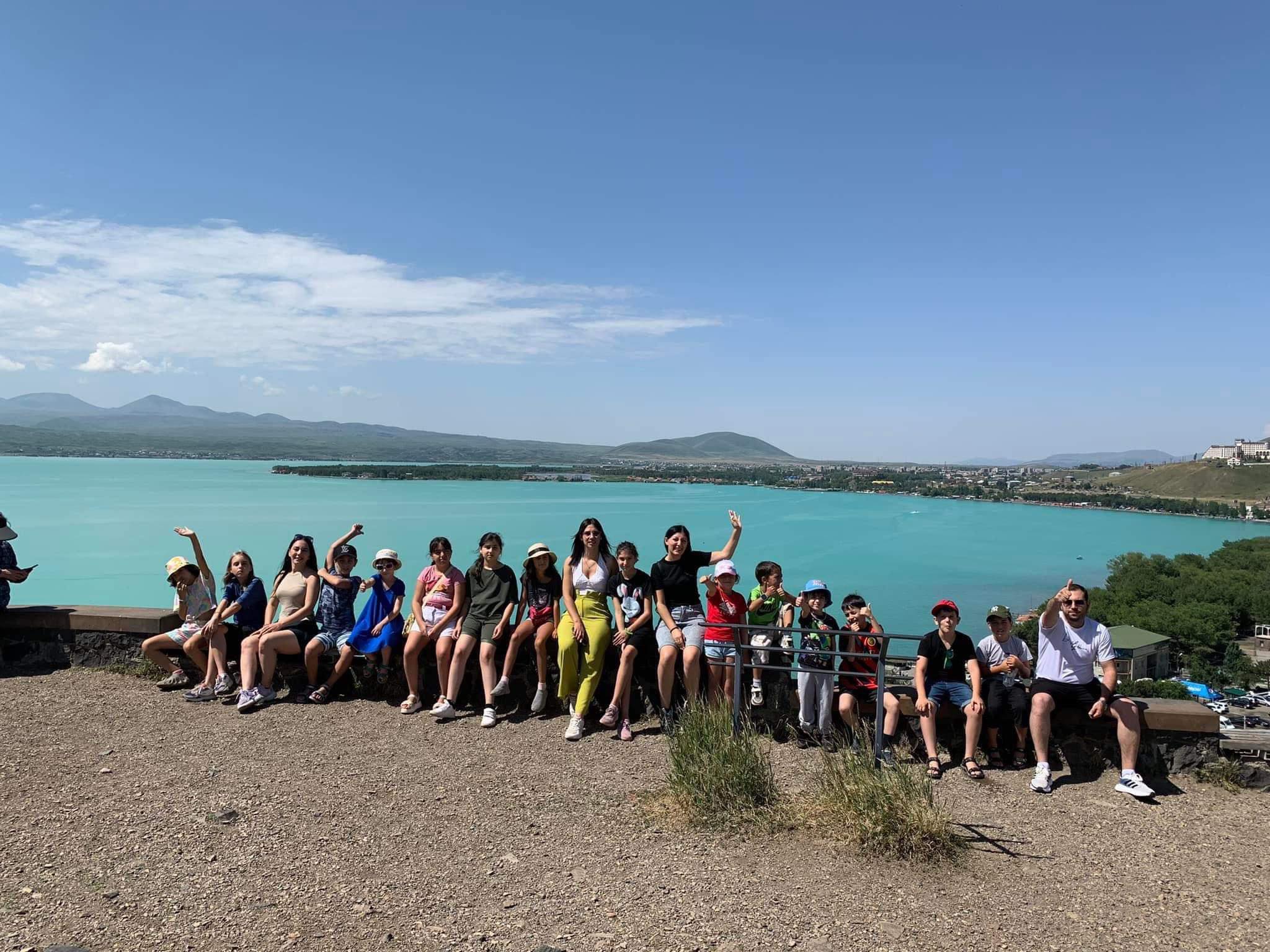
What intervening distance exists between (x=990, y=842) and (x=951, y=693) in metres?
1.06

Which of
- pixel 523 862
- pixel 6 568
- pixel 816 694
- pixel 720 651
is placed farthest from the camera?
pixel 6 568

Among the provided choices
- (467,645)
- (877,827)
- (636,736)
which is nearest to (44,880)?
(467,645)

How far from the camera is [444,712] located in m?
5.18

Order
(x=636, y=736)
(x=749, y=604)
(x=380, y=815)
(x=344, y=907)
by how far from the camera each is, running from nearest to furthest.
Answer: (x=344, y=907)
(x=380, y=815)
(x=636, y=736)
(x=749, y=604)

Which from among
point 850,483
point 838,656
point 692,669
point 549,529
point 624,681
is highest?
point 838,656

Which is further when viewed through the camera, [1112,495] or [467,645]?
[1112,495]

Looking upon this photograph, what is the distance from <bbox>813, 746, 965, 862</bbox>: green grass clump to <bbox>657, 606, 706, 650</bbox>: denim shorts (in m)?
1.39

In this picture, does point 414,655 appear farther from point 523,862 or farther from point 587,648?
point 523,862

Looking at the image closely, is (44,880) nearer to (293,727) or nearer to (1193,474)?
(293,727)

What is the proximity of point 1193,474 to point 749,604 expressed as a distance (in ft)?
547

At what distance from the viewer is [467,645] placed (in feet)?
17.3

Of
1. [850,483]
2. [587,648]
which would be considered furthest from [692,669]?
[850,483]

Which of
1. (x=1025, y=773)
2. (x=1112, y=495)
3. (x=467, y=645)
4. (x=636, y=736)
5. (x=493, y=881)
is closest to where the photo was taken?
(x=493, y=881)

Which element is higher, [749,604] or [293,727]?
[749,604]
